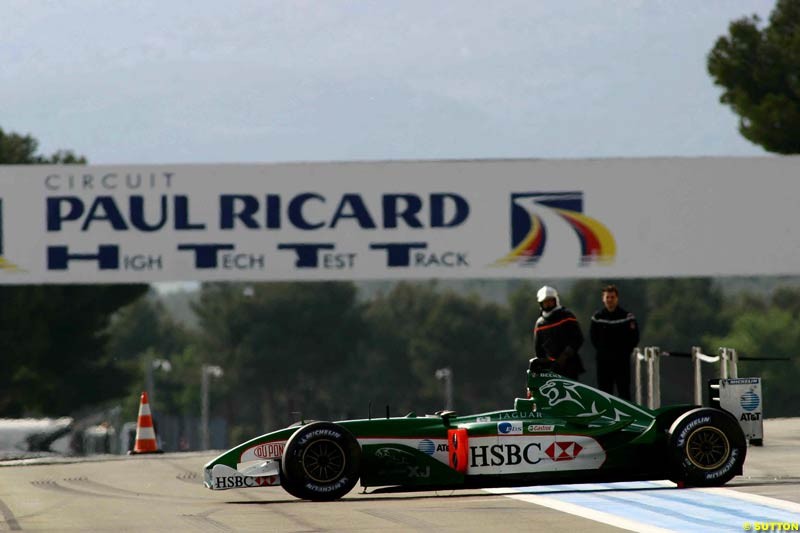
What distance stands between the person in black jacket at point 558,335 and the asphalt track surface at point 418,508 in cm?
177

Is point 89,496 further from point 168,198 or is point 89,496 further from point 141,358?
point 141,358

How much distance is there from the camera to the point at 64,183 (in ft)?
105

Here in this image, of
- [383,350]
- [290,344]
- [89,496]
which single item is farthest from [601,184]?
[383,350]

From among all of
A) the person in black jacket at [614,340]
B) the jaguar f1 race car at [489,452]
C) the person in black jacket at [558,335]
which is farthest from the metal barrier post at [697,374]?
the jaguar f1 race car at [489,452]

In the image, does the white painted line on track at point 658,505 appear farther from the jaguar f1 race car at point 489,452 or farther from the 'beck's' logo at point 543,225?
the 'beck's' logo at point 543,225

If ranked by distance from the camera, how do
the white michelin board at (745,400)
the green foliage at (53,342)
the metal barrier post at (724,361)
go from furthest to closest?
the green foliage at (53,342), the metal barrier post at (724,361), the white michelin board at (745,400)

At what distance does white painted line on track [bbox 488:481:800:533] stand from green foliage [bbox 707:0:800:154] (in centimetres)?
4079

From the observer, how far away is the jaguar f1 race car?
1291 cm

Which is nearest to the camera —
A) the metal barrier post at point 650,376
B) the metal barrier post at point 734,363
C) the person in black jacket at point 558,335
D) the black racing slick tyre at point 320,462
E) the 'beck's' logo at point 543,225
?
the black racing slick tyre at point 320,462

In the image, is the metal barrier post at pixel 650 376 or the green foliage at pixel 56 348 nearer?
the metal barrier post at pixel 650 376

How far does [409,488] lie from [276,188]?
19659mm

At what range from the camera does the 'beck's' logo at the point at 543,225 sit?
104ft

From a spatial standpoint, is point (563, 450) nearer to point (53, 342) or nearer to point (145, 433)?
point (145, 433)

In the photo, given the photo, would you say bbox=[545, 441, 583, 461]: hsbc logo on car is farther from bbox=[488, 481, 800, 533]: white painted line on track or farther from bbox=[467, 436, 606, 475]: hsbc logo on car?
bbox=[488, 481, 800, 533]: white painted line on track
